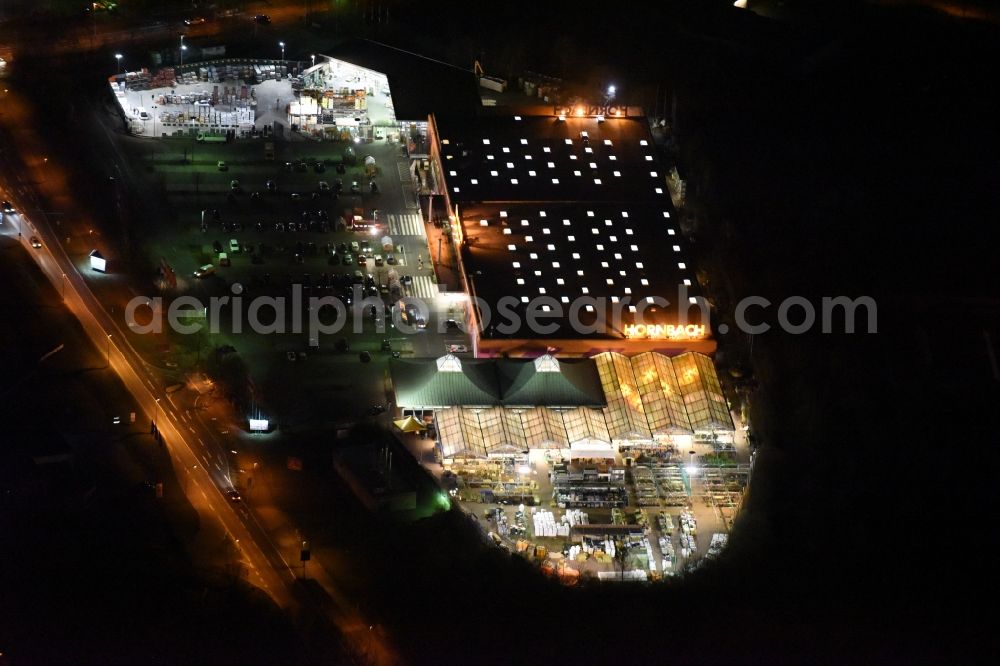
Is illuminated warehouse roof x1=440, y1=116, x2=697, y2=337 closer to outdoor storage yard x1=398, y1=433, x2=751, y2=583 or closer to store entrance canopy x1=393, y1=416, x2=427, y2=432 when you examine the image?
store entrance canopy x1=393, y1=416, x2=427, y2=432

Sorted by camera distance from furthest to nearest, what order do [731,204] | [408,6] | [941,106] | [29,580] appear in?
1. [408,6]
2. [941,106]
3. [731,204]
4. [29,580]

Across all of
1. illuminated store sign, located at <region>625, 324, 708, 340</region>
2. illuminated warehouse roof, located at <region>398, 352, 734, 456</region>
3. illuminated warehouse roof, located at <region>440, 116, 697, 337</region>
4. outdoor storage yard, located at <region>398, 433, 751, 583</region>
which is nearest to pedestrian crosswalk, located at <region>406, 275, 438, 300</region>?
illuminated warehouse roof, located at <region>440, 116, 697, 337</region>

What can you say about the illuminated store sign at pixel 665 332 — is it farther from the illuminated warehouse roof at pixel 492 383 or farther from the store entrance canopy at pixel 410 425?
the store entrance canopy at pixel 410 425

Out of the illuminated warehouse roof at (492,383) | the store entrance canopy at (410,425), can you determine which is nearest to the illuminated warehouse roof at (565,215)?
the illuminated warehouse roof at (492,383)

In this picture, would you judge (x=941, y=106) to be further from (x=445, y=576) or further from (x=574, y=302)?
(x=445, y=576)

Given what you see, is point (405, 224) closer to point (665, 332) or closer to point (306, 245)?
point (306, 245)

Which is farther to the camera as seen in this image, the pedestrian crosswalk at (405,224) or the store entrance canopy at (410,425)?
the pedestrian crosswalk at (405,224)

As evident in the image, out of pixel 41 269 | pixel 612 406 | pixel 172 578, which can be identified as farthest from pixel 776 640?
pixel 41 269
